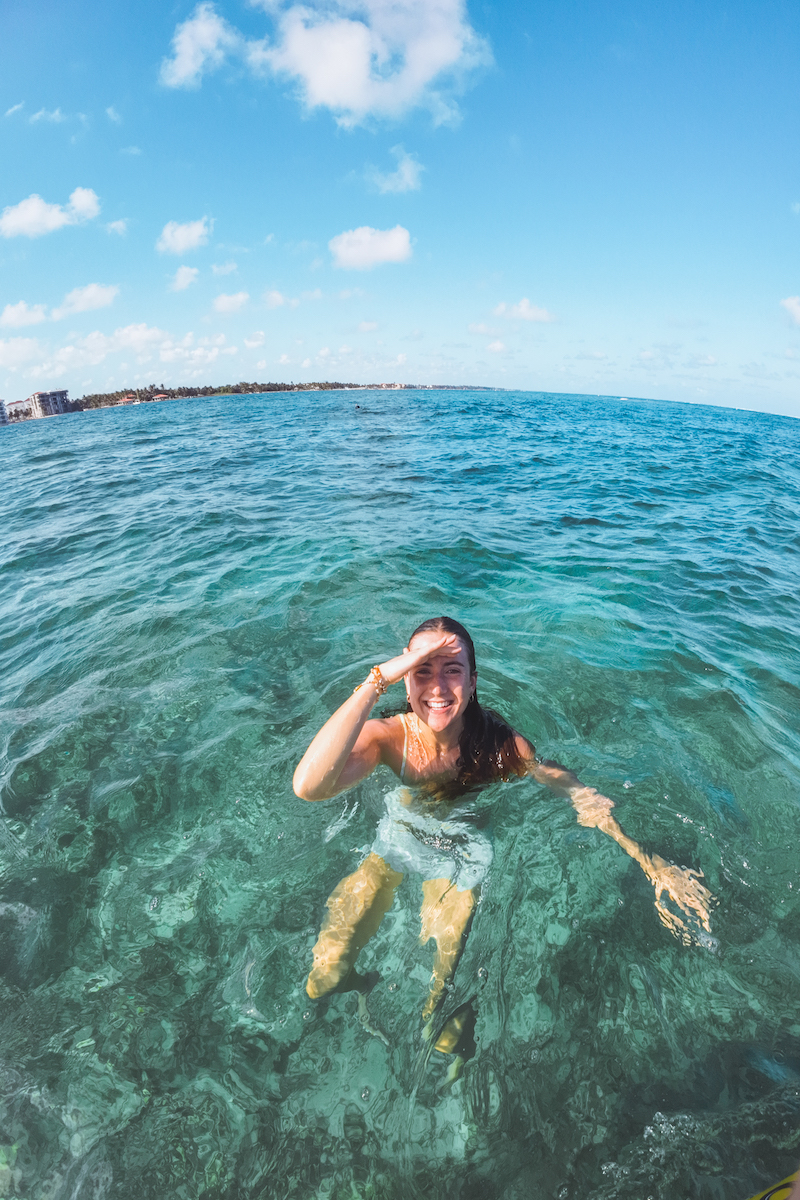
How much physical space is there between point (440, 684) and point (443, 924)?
61.2 inches

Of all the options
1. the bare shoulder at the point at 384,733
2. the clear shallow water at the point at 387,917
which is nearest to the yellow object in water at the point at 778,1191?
the clear shallow water at the point at 387,917

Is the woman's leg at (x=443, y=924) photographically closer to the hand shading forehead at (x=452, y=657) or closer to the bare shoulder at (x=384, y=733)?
the bare shoulder at (x=384, y=733)

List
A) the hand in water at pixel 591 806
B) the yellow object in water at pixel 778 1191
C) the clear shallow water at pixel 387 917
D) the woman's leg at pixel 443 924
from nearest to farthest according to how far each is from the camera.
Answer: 1. the yellow object in water at pixel 778 1191
2. the clear shallow water at pixel 387 917
3. the woman's leg at pixel 443 924
4. the hand in water at pixel 591 806

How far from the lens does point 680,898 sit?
361cm

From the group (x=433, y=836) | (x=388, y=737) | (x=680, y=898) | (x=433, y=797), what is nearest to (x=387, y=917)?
(x=433, y=836)

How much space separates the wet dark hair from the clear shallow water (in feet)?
2.22

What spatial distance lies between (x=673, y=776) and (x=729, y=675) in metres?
2.24

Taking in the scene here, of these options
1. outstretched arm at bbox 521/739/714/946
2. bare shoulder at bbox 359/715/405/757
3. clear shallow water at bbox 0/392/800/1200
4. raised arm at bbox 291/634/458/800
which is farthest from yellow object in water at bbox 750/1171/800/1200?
bare shoulder at bbox 359/715/405/757

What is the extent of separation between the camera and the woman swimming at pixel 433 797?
116 inches

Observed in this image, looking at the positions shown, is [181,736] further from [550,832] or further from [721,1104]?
[721,1104]

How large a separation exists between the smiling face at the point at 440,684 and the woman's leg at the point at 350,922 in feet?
3.76

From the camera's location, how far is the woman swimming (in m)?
2.95

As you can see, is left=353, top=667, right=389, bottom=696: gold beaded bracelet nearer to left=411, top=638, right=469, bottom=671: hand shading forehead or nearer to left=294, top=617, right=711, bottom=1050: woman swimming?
left=294, top=617, right=711, bottom=1050: woman swimming

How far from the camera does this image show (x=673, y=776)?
4.76 metres
